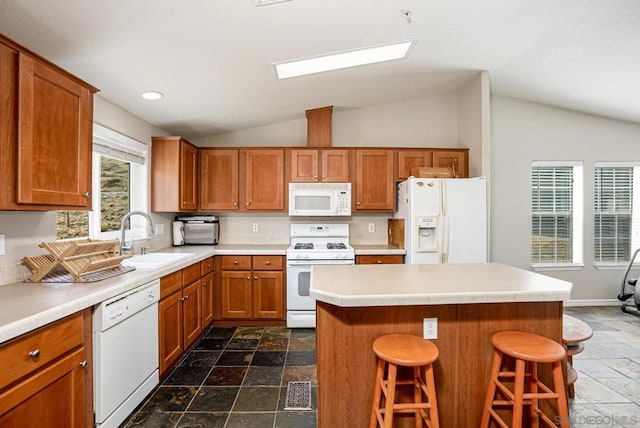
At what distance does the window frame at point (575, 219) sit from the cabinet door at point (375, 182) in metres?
1.98

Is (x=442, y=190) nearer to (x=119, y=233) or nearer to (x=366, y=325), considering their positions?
(x=366, y=325)

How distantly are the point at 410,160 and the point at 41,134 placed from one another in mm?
3264

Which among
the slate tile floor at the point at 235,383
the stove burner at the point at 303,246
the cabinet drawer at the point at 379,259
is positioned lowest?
the slate tile floor at the point at 235,383

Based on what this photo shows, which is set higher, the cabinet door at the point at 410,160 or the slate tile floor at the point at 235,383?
the cabinet door at the point at 410,160

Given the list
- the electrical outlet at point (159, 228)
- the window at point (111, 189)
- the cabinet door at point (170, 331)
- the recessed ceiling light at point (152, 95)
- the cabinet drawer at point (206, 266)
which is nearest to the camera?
the cabinet door at point (170, 331)

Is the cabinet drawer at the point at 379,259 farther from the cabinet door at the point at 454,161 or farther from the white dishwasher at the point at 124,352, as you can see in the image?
the white dishwasher at the point at 124,352

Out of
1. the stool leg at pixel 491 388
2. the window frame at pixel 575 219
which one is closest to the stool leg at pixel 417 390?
the stool leg at pixel 491 388

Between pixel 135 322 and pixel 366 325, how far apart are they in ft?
4.61

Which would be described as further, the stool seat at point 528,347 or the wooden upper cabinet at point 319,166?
the wooden upper cabinet at point 319,166

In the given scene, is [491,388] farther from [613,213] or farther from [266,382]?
→ [613,213]

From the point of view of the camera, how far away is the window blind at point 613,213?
4.13m

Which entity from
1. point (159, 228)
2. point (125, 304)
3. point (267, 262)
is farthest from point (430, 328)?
point (159, 228)

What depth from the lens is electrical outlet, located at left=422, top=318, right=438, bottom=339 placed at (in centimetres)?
159

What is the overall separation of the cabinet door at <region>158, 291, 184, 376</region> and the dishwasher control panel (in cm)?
17
